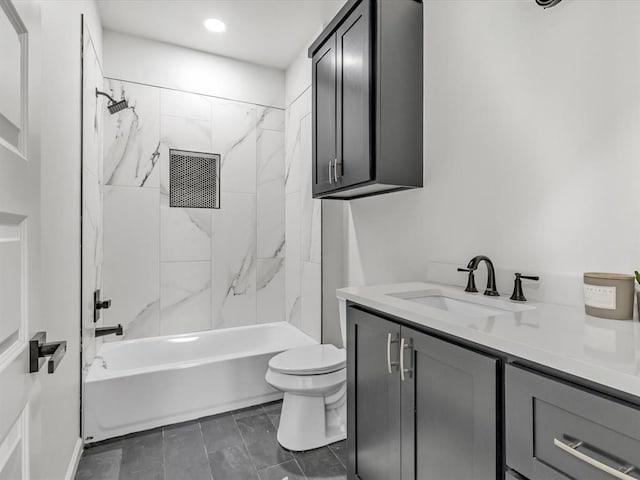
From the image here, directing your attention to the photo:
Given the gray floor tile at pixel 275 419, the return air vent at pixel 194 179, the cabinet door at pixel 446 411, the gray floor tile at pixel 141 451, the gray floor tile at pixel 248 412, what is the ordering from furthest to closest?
1. the return air vent at pixel 194 179
2. the gray floor tile at pixel 248 412
3. the gray floor tile at pixel 275 419
4. the gray floor tile at pixel 141 451
5. the cabinet door at pixel 446 411

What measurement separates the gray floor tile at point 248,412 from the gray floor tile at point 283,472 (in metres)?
0.60

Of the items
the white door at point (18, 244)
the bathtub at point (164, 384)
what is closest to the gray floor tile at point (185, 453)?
the bathtub at point (164, 384)

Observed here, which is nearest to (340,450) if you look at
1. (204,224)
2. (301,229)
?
(301,229)

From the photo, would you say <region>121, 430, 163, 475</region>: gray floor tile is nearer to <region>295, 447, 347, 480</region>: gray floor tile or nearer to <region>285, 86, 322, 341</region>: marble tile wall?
<region>295, 447, 347, 480</region>: gray floor tile

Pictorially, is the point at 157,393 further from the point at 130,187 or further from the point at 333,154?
the point at 333,154

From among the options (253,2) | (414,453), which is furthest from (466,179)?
(253,2)

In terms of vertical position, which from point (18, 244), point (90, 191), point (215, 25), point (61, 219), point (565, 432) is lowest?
point (565, 432)

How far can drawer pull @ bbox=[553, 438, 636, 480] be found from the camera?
1.86 feet

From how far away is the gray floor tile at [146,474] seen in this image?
1.73 m

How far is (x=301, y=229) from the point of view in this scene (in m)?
3.08

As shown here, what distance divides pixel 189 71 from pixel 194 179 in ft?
3.01

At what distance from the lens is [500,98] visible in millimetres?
1384

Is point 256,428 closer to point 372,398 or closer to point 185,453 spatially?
point 185,453

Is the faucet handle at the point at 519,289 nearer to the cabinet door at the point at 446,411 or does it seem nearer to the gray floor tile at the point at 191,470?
the cabinet door at the point at 446,411
